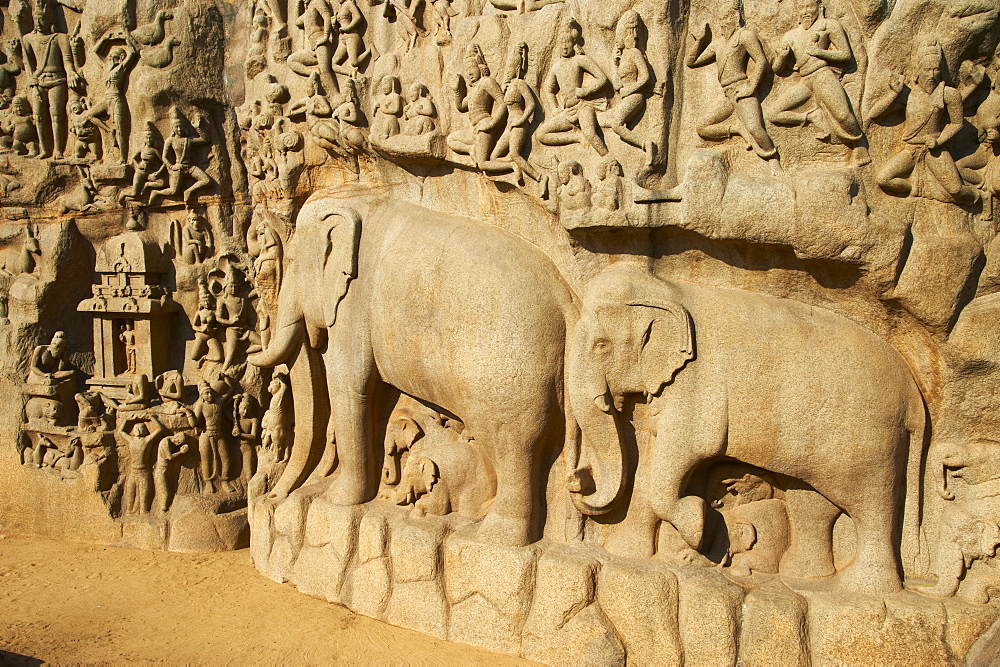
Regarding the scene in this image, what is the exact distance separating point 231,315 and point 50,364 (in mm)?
1614

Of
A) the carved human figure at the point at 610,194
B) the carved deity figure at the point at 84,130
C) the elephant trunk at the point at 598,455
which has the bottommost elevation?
the elephant trunk at the point at 598,455

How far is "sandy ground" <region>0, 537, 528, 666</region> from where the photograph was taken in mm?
→ 4863

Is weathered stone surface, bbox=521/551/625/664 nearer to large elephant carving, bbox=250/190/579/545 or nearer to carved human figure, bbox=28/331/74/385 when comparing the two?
large elephant carving, bbox=250/190/579/545

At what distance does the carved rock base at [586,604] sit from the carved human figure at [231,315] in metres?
1.68

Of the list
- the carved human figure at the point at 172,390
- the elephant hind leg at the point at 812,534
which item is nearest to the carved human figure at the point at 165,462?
the carved human figure at the point at 172,390

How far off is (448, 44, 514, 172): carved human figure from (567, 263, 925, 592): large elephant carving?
99 centimetres

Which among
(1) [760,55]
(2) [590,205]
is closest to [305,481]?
(2) [590,205]

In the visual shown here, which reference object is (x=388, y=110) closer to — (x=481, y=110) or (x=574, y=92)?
(x=481, y=110)

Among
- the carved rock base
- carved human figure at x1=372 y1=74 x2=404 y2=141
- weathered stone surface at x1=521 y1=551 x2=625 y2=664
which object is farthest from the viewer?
carved human figure at x1=372 y1=74 x2=404 y2=141

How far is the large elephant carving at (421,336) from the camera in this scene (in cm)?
462

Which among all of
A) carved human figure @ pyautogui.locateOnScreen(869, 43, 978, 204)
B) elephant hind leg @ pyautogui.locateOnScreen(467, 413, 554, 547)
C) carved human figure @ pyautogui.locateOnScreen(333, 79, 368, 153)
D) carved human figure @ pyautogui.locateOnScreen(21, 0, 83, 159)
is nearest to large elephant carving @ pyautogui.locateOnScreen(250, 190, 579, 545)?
elephant hind leg @ pyautogui.locateOnScreen(467, 413, 554, 547)

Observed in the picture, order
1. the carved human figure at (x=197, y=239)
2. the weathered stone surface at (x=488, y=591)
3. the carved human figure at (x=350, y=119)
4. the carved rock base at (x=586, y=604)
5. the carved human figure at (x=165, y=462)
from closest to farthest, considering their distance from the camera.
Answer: the carved rock base at (x=586, y=604), the weathered stone surface at (x=488, y=591), the carved human figure at (x=350, y=119), the carved human figure at (x=165, y=462), the carved human figure at (x=197, y=239)

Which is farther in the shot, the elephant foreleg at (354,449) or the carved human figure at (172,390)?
the carved human figure at (172,390)

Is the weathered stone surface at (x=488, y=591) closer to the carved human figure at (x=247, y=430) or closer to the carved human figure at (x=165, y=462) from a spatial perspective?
the carved human figure at (x=247, y=430)
